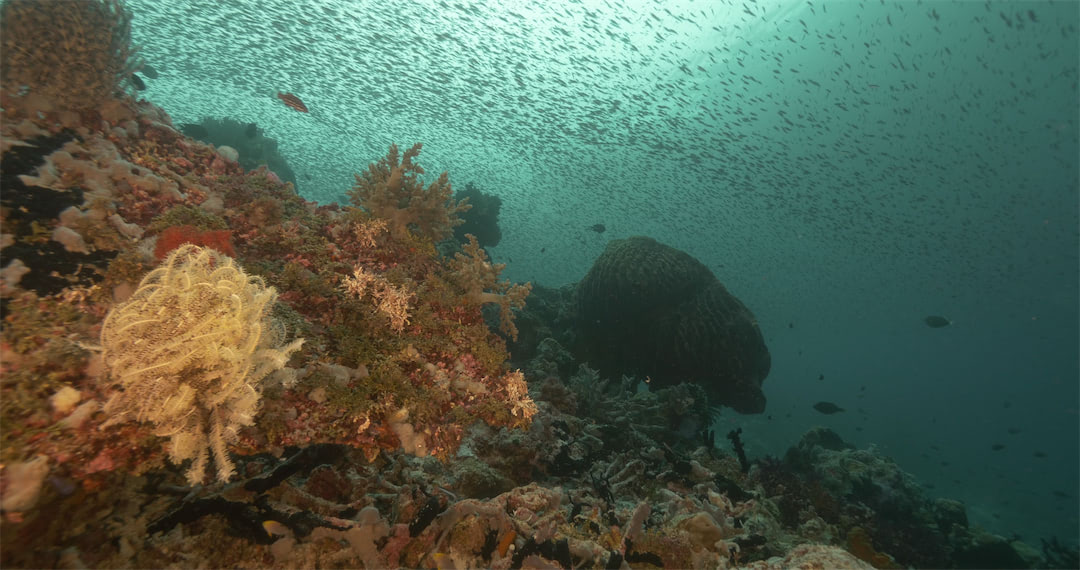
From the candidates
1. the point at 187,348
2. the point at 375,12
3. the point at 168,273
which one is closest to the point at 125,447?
the point at 187,348

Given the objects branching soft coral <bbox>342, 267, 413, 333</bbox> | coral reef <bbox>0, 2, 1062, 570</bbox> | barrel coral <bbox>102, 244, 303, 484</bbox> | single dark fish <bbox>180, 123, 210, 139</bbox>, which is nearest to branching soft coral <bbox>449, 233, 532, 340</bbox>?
coral reef <bbox>0, 2, 1062, 570</bbox>

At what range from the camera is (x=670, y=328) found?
1299cm

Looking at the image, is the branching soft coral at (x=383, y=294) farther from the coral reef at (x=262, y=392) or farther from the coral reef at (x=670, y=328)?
the coral reef at (x=670, y=328)

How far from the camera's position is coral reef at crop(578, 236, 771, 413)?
41.9 ft

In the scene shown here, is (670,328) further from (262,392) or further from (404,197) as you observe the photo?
(262,392)

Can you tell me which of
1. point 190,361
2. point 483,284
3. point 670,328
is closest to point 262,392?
point 190,361

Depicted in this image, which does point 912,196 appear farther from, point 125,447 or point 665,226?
point 125,447

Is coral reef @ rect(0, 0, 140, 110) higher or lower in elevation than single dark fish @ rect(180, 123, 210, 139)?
higher

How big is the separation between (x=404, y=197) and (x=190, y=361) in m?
3.52

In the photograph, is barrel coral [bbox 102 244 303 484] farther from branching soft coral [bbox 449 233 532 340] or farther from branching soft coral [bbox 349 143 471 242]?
branching soft coral [bbox 349 143 471 242]

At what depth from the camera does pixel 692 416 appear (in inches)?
402

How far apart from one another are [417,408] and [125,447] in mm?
1804

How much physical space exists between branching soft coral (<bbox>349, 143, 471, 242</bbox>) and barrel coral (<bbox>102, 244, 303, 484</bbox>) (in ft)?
8.60

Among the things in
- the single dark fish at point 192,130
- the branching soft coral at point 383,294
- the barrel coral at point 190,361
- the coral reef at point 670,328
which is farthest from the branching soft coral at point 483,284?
the single dark fish at point 192,130
